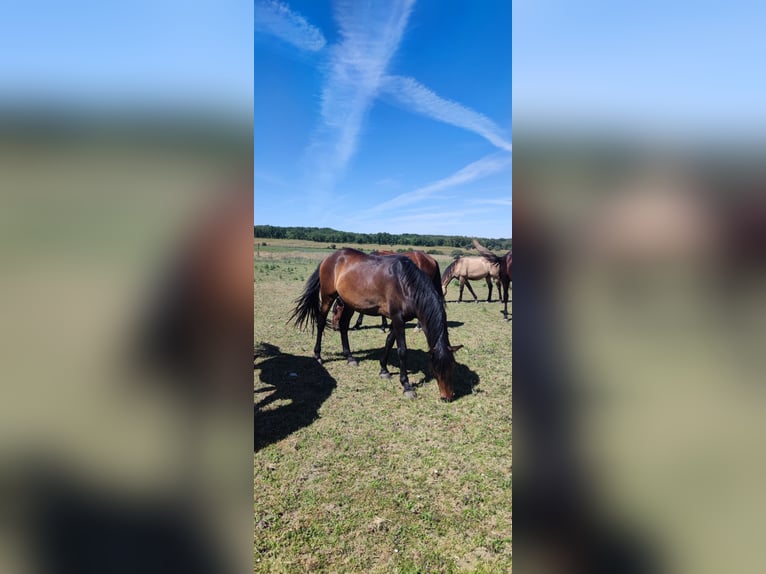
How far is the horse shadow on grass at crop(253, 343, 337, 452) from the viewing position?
15.6ft

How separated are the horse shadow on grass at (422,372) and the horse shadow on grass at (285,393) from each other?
1.41 m

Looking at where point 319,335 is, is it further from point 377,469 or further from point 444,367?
point 377,469

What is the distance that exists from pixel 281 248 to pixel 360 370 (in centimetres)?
4508

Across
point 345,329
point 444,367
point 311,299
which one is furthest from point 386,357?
point 311,299

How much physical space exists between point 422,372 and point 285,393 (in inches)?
110

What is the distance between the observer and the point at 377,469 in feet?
12.9

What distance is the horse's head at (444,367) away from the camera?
213 inches

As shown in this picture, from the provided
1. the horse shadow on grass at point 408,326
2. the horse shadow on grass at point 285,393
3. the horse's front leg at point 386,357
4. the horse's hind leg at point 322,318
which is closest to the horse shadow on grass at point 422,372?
the horse's front leg at point 386,357

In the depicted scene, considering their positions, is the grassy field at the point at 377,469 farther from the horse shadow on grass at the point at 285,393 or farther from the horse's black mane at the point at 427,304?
the horse's black mane at the point at 427,304
